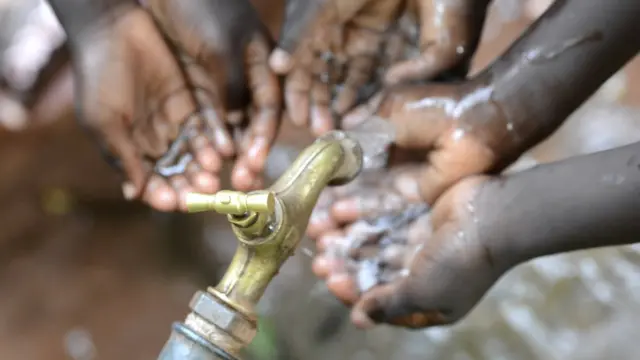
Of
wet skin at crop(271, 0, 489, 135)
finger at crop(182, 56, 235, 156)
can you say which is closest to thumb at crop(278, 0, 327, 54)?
wet skin at crop(271, 0, 489, 135)

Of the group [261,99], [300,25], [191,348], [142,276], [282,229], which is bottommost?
[142,276]

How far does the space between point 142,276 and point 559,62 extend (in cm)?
68

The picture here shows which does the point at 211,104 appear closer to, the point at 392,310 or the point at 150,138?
the point at 150,138

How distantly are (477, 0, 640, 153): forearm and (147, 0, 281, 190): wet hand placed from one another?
28 cm

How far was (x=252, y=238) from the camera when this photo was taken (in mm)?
539

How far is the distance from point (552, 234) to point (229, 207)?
1.19 ft

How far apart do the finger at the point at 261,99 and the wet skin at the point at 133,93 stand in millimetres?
60

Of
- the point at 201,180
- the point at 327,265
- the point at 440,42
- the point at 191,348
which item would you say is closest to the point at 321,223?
the point at 327,265

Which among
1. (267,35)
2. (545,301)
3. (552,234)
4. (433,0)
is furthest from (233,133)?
(545,301)

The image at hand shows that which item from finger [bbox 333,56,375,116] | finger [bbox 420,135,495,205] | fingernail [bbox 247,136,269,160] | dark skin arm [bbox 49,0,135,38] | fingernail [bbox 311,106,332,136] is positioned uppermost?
finger [bbox 333,56,375,116]

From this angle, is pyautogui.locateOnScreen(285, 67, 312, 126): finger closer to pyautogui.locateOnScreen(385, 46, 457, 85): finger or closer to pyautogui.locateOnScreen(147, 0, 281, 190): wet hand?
pyautogui.locateOnScreen(147, 0, 281, 190): wet hand

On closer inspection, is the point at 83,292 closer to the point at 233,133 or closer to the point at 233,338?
the point at 233,133

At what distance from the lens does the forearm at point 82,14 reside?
2.79 feet

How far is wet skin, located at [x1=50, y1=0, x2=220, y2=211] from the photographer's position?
840 millimetres
